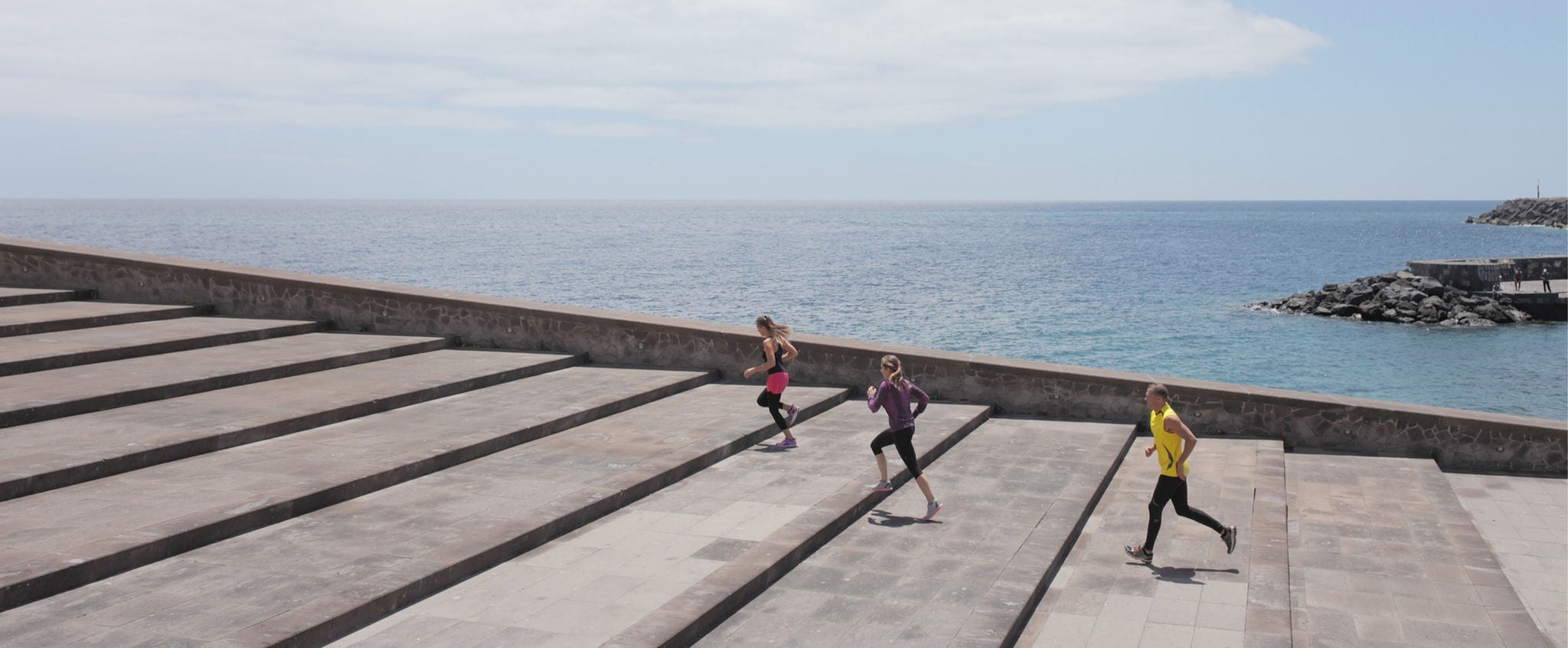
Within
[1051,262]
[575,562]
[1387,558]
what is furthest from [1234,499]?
[1051,262]

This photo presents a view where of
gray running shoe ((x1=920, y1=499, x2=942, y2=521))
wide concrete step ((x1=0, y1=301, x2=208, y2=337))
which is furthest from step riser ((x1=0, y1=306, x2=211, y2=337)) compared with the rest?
gray running shoe ((x1=920, y1=499, x2=942, y2=521))

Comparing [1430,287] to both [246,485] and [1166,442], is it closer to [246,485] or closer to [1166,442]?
[1166,442]

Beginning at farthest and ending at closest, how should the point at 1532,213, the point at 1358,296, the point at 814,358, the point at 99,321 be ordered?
the point at 1532,213, the point at 1358,296, the point at 814,358, the point at 99,321

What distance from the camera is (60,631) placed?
5.33m

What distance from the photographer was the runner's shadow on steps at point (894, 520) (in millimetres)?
8172

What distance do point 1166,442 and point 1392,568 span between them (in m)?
2.01

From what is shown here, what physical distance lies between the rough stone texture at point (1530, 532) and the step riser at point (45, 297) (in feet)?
53.0

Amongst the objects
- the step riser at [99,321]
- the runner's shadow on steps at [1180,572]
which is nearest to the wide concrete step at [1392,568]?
the runner's shadow on steps at [1180,572]

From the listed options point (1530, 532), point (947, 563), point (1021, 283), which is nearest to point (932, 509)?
point (947, 563)

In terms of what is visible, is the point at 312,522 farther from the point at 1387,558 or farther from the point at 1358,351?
the point at 1358,351

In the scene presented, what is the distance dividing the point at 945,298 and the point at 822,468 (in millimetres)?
46099

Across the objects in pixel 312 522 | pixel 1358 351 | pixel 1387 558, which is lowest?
pixel 1358 351

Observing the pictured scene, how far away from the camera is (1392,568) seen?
7797 mm

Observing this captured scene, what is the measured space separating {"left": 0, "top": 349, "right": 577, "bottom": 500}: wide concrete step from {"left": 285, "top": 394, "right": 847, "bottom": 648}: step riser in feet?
10.1
